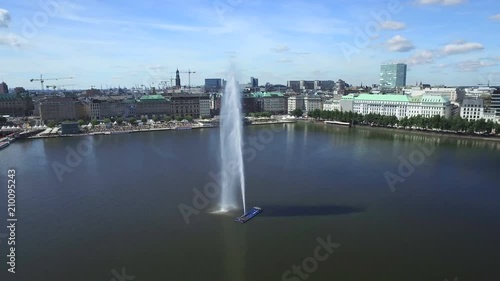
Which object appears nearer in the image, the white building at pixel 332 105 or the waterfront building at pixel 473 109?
the waterfront building at pixel 473 109

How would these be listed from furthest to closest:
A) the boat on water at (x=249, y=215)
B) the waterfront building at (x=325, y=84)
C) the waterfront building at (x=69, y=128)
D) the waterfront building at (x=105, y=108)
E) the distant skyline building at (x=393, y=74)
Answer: the waterfront building at (x=325, y=84)
the distant skyline building at (x=393, y=74)
the waterfront building at (x=105, y=108)
the waterfront building at (x=69, y=128)
the boat on water at (x=249, y=215)

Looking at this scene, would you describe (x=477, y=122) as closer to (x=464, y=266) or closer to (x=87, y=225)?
(x=464, y=266)

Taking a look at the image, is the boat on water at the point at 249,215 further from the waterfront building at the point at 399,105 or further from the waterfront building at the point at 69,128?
the waterfront building at the point at 399,105

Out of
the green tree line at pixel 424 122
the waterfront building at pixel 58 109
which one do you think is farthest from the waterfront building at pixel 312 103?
the waterfront building at pixel 58 109

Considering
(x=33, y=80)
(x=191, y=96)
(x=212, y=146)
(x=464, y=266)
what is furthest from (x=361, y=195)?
(x=33, y=80)

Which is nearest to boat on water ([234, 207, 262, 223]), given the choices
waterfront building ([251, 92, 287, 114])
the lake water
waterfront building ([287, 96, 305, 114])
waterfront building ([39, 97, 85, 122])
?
the lake water
